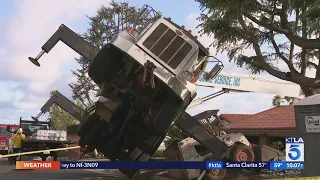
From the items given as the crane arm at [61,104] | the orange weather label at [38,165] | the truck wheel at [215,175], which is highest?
the crane arm at [61,104]

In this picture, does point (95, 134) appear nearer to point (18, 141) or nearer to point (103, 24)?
point (18, 141)

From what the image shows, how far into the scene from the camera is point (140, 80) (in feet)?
36.0

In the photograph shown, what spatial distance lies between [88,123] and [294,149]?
5828mm

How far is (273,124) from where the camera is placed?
32.2 meters

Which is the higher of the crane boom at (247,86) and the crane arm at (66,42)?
the crane boom at (247,86)

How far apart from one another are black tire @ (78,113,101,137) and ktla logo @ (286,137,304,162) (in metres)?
5.40

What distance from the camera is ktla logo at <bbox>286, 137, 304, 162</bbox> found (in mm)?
9748

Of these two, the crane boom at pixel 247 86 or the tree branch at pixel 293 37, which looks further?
the crane boom at pixel 247 86

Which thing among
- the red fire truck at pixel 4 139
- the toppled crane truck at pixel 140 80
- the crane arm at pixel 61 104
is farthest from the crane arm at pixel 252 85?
the red fire truck at pixel 4 139

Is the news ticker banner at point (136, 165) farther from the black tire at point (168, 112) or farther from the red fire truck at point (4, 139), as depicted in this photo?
the red fire truck at point (4, 139)

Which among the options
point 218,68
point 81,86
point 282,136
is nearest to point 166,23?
point 218,68

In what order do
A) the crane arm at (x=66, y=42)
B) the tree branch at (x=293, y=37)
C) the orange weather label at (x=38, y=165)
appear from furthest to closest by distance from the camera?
the tree branch at (x=293, y=37), the crane arm at (x=66, y=42), the orange weather label at (x=38, y=165)

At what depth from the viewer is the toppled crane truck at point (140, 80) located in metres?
10.6

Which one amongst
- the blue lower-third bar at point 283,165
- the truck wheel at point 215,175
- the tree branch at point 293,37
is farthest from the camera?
the tree branch at point 293,37
